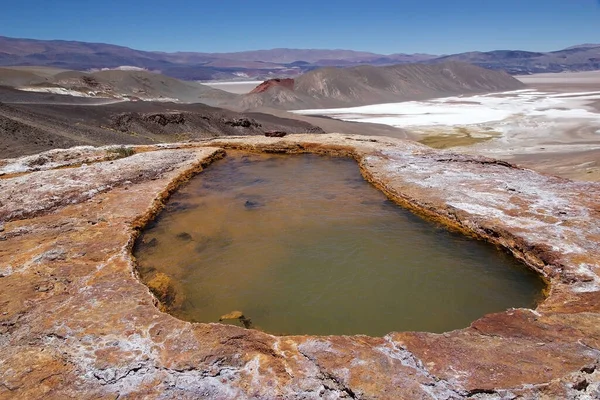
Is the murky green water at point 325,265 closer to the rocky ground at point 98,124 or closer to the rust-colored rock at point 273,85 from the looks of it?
the rocky ground at point 98,124

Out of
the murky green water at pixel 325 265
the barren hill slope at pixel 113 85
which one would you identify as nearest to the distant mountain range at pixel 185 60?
the barren hill slope at pixel 113 85

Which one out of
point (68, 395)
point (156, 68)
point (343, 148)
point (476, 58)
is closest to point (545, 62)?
point (476, 58)

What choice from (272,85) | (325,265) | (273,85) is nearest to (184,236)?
(325,265)

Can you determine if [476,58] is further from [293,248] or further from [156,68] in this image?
[293,248]

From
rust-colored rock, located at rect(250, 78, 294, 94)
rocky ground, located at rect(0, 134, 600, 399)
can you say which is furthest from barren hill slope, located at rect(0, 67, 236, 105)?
rocky ground, located at rect(0, 134, 600, 399)

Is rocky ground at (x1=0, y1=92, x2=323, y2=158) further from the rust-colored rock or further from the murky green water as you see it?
the rust-colored rock
